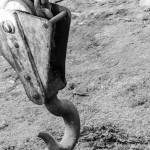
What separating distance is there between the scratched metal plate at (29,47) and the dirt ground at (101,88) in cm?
121

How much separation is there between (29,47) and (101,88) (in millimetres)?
1708

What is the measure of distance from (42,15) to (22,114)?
1680 millimetres

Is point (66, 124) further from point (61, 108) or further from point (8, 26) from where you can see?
point (8, 26)

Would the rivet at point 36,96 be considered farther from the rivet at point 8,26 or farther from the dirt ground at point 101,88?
the dirt ground at point 101,88

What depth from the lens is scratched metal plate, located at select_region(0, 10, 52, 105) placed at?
1190 mm

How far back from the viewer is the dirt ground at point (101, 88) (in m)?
2.51

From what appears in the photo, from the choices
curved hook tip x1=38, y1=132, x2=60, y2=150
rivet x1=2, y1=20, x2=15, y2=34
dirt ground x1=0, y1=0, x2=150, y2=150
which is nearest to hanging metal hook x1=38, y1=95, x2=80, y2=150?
curved hook tip x1=38, y1=132, x2=60, y2=150

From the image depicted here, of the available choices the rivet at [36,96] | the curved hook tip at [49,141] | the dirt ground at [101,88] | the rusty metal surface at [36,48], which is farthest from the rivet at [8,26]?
the dirt ground at [101,88]

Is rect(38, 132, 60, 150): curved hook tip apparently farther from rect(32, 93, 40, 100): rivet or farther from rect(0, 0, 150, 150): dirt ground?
rect(0, 0, 150, 150): dirt ground

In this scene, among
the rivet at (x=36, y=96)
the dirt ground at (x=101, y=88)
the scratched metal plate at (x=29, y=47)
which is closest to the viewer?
the scratched metal plate at (x=29, y=47)

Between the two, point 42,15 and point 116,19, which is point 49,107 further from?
point 116,19

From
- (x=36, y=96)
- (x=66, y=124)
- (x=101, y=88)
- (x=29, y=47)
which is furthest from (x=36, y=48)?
(x=101, y=88)

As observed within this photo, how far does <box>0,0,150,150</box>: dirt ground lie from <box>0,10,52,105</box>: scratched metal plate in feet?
3.96

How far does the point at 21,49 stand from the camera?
126 cm
